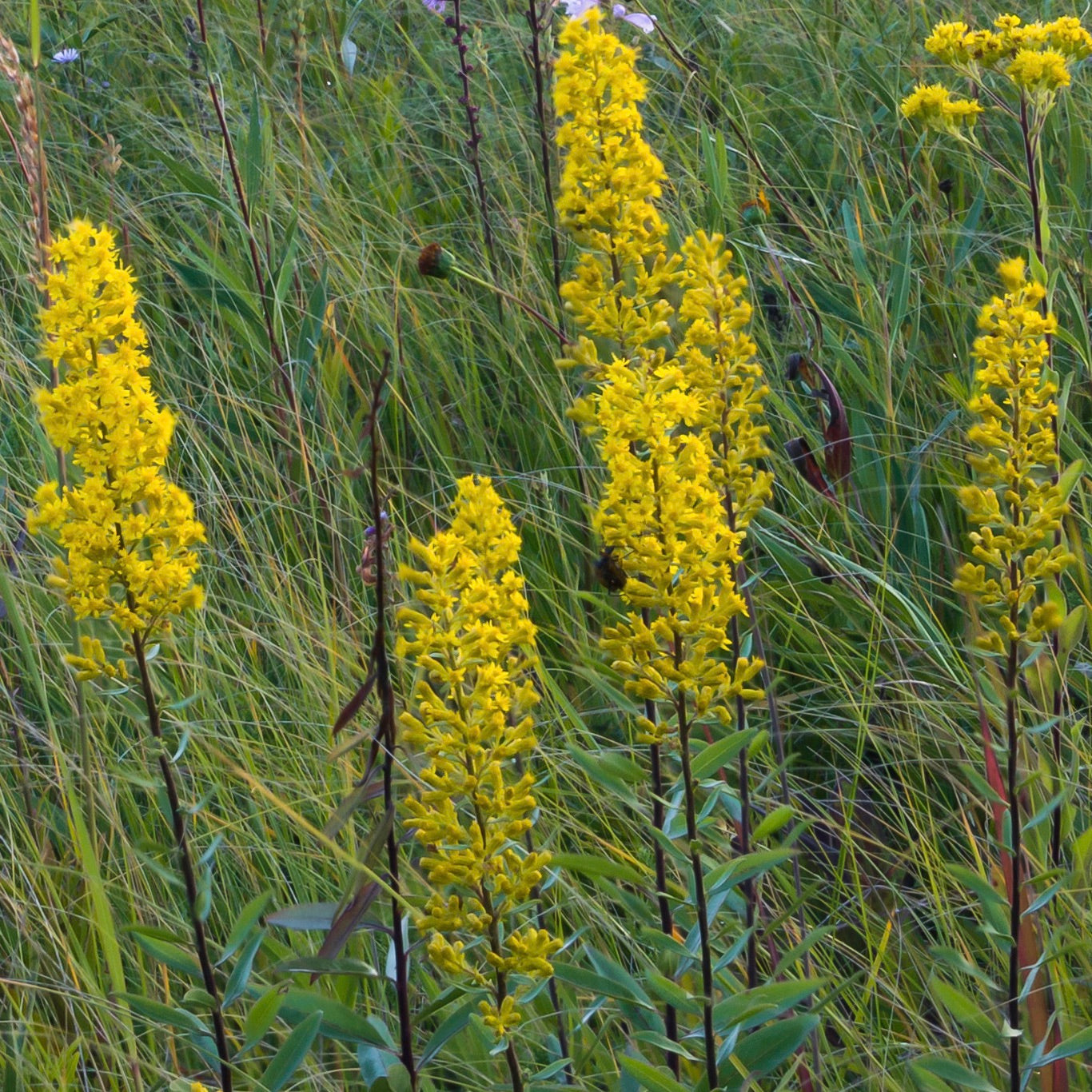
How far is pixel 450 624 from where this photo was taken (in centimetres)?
144

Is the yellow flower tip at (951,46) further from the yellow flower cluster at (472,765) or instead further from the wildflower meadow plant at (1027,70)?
the yellow flower cluster at (472,765)

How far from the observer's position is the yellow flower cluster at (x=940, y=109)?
9.18 ft

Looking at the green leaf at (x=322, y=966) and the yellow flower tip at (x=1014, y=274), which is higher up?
the yellow flower tip at (x=1014, y=274)

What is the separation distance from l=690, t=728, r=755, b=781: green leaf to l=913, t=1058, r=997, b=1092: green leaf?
42 cm

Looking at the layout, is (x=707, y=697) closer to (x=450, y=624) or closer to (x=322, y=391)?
(x=450, y=624)

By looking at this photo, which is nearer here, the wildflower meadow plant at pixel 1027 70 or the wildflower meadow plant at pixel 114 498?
the wildflower meadow plant at pixel 114 498

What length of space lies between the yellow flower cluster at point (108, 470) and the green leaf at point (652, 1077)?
2.35ft

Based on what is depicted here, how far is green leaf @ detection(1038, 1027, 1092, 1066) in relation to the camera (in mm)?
1544

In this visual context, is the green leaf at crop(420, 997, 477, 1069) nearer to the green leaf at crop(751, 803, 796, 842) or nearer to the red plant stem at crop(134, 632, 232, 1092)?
the red plant stem at crop(134, 632, 232, 1092)

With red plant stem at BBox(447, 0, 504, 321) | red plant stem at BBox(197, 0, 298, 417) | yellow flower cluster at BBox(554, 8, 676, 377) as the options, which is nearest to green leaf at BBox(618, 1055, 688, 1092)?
yellow flower cluster at BBox(554, 8, 676, 377)

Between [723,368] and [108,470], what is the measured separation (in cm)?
82

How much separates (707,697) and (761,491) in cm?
44

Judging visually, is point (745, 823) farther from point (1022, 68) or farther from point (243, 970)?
point (1022, 68)

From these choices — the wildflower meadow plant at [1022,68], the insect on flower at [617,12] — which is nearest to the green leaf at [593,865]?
the wildflower meadow plant at [1022,68]
